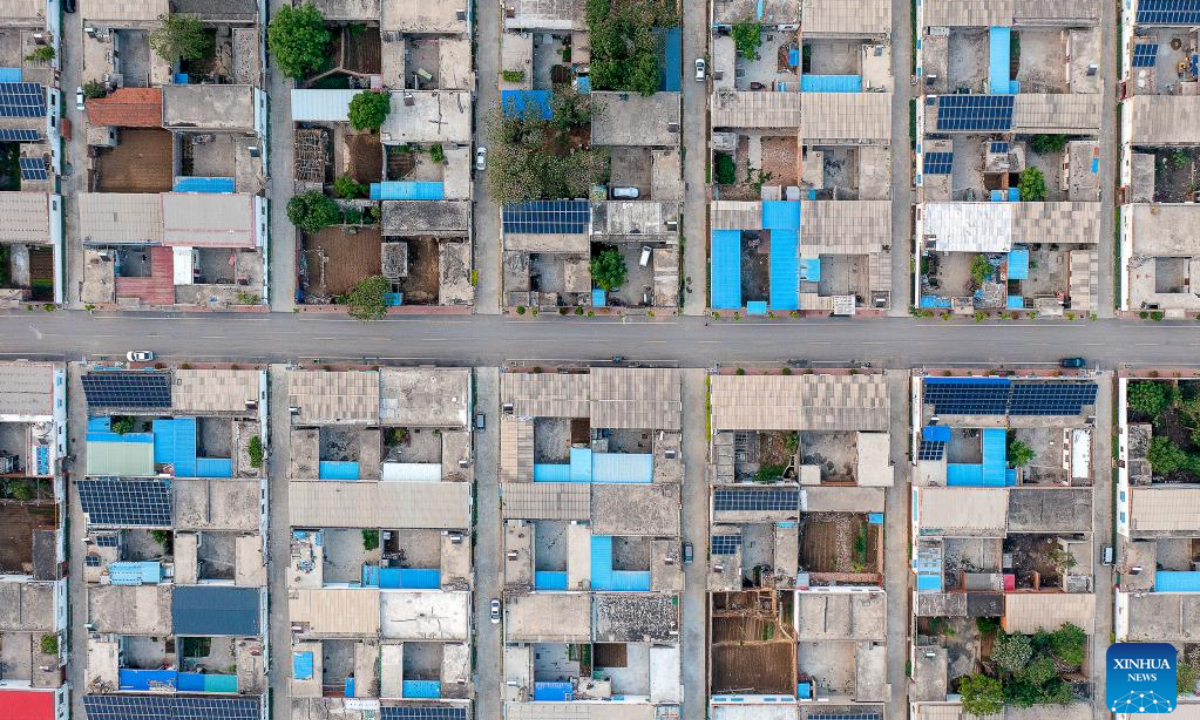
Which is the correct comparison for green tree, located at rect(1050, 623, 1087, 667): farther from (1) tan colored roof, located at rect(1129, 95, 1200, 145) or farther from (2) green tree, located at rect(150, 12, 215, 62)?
(2) green tree, located at rect(150, 12, 215, 62)

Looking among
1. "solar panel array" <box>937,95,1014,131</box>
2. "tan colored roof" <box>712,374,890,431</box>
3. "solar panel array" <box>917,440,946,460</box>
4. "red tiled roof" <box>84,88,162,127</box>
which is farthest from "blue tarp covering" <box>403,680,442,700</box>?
"solar panel array" <box>937,95,1014,131</box>

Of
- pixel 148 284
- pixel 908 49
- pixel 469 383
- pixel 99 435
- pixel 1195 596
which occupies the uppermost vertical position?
pixel 908 49

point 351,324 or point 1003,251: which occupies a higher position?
point 1003,251

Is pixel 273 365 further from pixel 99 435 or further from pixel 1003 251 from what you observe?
pixel 1003 251

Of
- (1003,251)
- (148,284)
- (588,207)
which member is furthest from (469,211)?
(1003,251)

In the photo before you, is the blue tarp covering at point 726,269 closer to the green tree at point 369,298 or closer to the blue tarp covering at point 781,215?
the blue tarp covering at point 781,215
